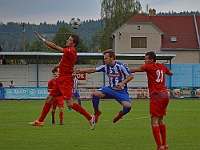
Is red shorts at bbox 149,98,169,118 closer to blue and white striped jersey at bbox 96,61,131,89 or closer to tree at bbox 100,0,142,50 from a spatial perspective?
blue and white striped jersey at bbox 96,61,131,89

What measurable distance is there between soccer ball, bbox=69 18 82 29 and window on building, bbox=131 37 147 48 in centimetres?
3556

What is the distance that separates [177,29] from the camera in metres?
67.7

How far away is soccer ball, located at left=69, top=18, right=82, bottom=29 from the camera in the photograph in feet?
93.4

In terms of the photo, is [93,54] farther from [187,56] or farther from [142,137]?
[142,137]

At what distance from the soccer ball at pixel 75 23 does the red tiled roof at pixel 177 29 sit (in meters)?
→ 36.2

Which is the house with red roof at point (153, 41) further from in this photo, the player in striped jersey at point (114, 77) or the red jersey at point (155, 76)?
the red jersey at point (155, 76)

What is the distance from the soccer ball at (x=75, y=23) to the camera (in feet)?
93.4

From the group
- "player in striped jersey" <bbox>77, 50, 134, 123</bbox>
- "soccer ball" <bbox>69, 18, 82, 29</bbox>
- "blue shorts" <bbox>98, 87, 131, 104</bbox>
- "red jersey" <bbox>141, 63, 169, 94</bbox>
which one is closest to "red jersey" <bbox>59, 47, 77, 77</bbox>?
"player in striped jersey" <bbox>77, 50, 134, 123</bbox>

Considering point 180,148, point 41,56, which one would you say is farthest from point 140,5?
point 180,148

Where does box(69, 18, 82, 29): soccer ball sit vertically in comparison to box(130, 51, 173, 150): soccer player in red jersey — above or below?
above

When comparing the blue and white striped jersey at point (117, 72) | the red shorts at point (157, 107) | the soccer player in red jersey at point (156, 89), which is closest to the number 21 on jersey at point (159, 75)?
the soccer player in red jersey at point (156, 89)

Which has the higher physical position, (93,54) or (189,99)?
(93,54)

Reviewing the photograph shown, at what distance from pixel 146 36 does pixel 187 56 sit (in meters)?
5.82

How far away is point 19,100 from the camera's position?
131 ft
